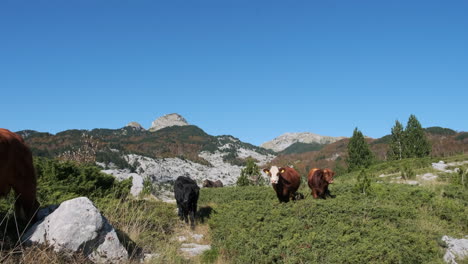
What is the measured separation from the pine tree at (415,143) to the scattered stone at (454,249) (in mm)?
47072

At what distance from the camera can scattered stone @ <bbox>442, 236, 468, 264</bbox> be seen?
250 inches

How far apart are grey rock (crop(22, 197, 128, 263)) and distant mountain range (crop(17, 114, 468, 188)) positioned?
11653 mm

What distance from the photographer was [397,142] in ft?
179

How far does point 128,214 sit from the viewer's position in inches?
320

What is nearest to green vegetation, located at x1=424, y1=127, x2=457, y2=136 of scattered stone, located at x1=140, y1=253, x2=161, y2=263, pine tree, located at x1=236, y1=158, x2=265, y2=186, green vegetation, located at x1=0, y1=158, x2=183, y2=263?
pine tree, located at x1=236, y1=158, x2=265, y2=186

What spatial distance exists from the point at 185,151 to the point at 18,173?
138163 mm

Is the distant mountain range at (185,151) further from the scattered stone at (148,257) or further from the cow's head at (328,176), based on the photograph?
the scattered stone at (148,257)

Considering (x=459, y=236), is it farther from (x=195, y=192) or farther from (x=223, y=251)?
(x=195, y=192)

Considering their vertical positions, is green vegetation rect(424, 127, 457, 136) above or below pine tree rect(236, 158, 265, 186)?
above

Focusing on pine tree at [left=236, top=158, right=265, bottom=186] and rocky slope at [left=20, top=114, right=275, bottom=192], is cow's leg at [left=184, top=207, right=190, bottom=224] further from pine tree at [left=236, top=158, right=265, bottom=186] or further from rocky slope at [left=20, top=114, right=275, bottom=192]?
pine tree at [left=236, top=158, right=265, bottom=186]

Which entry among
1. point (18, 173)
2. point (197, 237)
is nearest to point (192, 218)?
point (197, 237)

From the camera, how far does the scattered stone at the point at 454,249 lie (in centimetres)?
635

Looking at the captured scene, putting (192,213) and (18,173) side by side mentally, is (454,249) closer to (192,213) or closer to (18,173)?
(192,213)

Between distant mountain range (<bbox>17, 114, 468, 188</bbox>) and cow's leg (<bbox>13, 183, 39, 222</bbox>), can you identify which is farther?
distant mountain range (<bbox>17, 114, 468, 188</bbox>)
